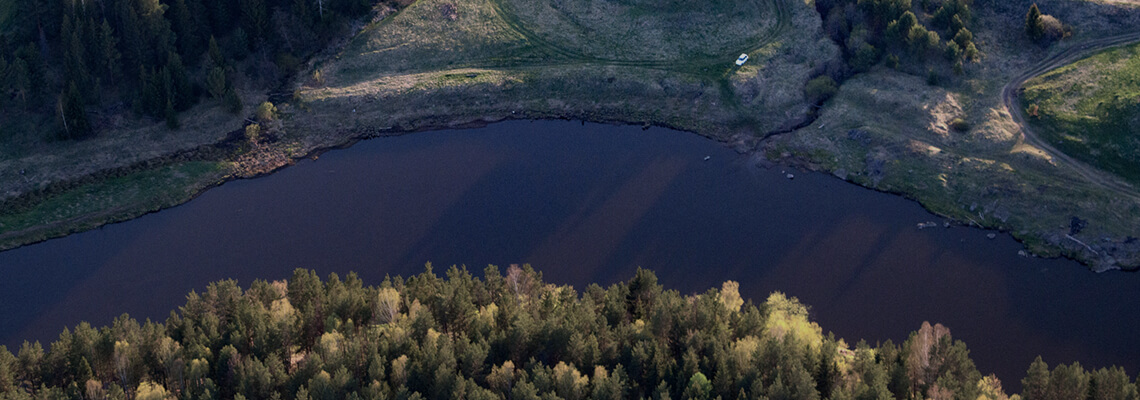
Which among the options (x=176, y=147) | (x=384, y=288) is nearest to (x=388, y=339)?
(x=384, y=288)

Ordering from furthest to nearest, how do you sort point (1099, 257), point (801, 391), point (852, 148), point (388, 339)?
point (852, 148) < point (1099, 257) < point (388, 339) < point (801, 391)

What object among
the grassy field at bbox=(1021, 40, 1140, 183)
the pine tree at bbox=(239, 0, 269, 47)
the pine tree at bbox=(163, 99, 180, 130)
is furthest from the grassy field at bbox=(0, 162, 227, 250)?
the grassy field at bbox=(1021, 40, 1140, 183)

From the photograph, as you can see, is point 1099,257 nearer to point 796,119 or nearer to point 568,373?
point 796,119

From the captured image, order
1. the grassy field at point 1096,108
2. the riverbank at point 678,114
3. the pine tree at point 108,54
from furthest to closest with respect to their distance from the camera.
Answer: the pine tree at point 108,54, the grassy field at point 1096,108, the riverbank at point 678,114

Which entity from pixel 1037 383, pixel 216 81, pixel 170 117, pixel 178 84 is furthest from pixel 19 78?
pixel 1037 383

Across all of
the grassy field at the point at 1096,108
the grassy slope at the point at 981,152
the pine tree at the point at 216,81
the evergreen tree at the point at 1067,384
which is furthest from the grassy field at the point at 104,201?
the grassy field at the point at 1096,108

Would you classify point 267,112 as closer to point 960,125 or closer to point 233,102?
point 233,102

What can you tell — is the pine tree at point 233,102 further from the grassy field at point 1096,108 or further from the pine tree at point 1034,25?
the pine tree at point 1034,25
